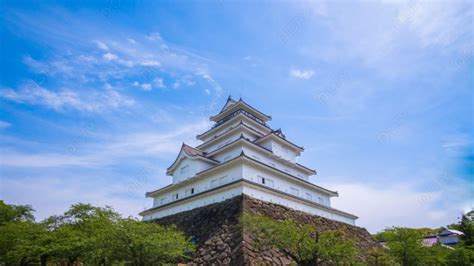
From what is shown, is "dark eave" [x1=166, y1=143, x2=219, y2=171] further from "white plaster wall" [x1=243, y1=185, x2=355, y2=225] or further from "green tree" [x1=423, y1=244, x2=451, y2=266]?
"green tree" [x1=423, y1=244, x2=451, y2=266]

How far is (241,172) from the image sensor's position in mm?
20188

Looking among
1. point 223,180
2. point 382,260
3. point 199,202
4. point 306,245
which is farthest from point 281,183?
point 306,245

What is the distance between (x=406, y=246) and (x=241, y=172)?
12.0 m

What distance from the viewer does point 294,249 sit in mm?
12305

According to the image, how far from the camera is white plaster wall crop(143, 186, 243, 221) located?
64.1ft

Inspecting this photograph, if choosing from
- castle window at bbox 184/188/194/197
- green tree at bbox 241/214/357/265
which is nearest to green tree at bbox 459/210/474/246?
green tree at bbox 241/214/357/265

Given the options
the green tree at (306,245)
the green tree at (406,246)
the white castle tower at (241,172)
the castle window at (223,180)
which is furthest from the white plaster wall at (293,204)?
the green tree at (406,246)

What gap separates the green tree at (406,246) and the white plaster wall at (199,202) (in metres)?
11.0

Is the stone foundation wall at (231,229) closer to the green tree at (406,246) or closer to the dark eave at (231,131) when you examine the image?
the green tree at (406,246)

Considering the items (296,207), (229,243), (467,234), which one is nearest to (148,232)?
(229,243)

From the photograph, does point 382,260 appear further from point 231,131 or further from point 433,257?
point 231,131

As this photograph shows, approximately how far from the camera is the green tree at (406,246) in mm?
17188

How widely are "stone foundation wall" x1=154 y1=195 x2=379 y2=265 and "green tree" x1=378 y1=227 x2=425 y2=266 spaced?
406cm

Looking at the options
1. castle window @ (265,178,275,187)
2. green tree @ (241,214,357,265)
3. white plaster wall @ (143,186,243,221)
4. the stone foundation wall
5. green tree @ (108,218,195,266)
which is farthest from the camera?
castle window @ (265,178,275,187)
